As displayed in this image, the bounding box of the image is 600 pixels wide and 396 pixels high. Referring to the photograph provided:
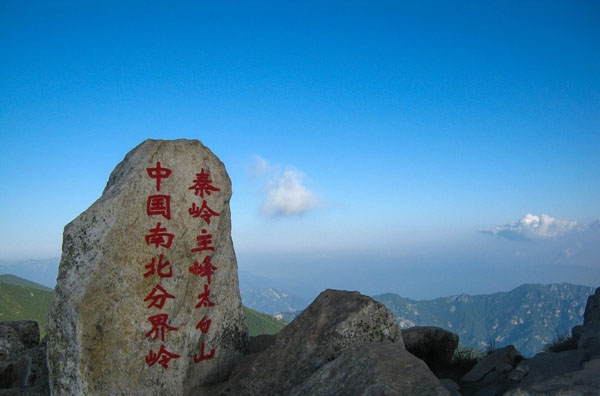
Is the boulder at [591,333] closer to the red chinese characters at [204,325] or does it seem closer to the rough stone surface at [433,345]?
the rough stone surface at [433,345]

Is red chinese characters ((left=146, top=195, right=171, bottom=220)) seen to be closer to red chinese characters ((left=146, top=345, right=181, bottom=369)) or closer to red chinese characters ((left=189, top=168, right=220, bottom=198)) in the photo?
red chinese characters ((left=189, top=168, right=220, bottom=198))

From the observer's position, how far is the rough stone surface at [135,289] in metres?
8.58

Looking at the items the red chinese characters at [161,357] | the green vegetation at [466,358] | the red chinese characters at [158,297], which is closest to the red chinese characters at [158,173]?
the red chinese characters at [158,297]

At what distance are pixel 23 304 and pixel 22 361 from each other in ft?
244

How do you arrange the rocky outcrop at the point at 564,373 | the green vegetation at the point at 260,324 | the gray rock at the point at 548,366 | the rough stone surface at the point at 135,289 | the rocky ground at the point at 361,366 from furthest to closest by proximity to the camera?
1. the green vegetation at the point at 260,324
2. the rough stone surface at the point at 135,289
3. the gray rock at the point at 548,366
4. the rocky ground at the point at 361,366
5. the rocky outcrop at the point at 564,373

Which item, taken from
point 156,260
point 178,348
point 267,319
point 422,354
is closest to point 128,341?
point 178,348

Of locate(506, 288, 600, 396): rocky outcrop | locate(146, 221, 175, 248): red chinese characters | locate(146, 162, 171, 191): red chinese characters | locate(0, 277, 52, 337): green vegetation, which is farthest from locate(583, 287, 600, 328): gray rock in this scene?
locate(0, 277, 52, 337): green vegetation

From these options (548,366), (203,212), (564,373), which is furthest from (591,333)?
(203,212)

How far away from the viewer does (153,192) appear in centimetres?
941

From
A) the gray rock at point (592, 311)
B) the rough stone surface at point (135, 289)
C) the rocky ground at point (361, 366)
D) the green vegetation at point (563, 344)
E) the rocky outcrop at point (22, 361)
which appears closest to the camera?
the rocky ground at point (361, 366)

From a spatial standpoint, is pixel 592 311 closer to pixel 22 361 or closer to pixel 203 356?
pixel 203 356

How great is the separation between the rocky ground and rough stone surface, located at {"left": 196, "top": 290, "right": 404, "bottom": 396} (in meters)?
0.02

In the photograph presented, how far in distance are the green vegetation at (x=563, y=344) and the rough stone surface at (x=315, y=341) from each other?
20.4 ft

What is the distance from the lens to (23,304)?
73625 millimetres
